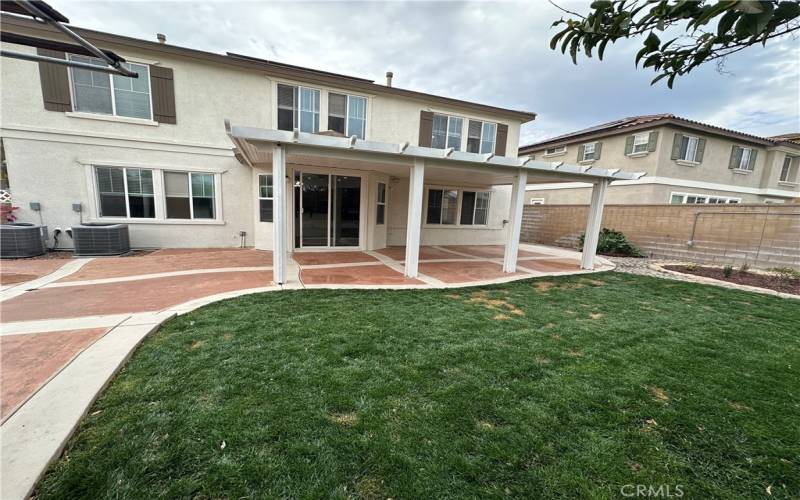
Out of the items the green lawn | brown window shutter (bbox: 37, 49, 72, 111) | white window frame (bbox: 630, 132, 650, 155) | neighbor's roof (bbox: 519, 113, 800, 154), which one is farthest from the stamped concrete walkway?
neighbor's roof (bbox: 519, 113, 800, 154)

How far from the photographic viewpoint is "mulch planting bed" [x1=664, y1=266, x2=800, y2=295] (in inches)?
282

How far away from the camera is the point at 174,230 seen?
30.3 ft

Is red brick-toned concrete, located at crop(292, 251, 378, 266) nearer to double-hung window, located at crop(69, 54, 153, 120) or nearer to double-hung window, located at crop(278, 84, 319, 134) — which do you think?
double-hung window, located at crop(278, 84, 319, 134)

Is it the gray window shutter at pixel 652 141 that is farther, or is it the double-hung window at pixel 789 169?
the double-hung window at pixel 789 169

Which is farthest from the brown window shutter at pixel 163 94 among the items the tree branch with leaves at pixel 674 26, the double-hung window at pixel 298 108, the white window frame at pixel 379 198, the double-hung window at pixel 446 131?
the tree branch with leaves at pixel 674 26

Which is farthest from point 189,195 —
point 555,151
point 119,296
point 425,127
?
point 555,151

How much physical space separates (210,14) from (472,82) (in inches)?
340

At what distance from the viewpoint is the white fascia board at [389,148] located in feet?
16.5

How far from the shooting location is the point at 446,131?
1167 centimetres

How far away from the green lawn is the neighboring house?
12453 mm

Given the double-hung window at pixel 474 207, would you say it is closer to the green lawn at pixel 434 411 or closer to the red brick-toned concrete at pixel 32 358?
the green lawn at pixel 434 411

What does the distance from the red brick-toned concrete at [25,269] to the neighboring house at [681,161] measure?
20.1 metres

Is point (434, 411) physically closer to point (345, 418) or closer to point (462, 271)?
point (345, 418)

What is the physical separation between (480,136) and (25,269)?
530 inches
